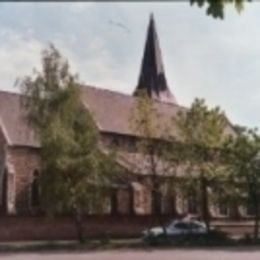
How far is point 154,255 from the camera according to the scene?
32.8 meters

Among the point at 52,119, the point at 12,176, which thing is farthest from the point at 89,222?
the point at 52,119

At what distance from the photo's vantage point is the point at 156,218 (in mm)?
53344

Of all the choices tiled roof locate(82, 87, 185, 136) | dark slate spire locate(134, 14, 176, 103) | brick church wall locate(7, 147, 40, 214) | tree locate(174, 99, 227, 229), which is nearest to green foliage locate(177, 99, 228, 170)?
tree locate(174, 99, 227, 229)

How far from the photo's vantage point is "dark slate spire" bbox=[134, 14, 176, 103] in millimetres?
84938

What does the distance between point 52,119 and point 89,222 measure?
10898 millimetres

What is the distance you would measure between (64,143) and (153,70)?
4546cm

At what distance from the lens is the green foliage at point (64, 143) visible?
1615 inches

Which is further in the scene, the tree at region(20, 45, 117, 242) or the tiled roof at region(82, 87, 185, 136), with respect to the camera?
the tiled roof at region(82, 87, 185, 136)

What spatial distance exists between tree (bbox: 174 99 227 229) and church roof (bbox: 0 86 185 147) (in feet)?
11.0

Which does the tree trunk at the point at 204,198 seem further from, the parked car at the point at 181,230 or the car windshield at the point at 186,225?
the car windshield at the point at 186,225

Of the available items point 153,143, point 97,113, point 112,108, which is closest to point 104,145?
point 153,143

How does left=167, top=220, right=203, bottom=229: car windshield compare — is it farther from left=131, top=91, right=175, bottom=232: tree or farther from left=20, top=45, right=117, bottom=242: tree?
left=20, top=45, right=117, bottom=242: tree

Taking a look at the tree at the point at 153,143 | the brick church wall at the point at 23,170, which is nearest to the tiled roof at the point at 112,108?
the brick church wall at the point at 23,170

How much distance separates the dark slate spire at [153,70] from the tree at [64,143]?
41.6 meters
